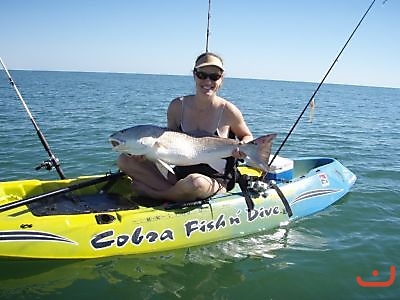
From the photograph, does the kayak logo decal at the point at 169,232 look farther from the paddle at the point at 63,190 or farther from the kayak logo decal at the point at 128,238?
the paddle at the point at 63,190

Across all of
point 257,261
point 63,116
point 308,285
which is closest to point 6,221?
point 257,261

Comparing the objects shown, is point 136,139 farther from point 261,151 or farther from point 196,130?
point 261,151

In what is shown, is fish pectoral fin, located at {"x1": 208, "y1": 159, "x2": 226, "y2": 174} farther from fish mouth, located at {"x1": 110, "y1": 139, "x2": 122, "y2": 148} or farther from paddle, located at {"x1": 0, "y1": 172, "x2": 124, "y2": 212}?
paddle, located at {"x1": 0, "y1": 172, "x2": 124, "y2": 212}

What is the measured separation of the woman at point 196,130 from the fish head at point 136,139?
0.81 metres

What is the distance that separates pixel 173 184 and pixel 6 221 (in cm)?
208

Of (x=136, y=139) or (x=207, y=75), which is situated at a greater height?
(x=207, y=75)

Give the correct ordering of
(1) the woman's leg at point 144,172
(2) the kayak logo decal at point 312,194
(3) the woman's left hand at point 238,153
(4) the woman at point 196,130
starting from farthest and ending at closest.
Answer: (2) the kayak logo decal at point 312,194 → (1) the woman's leg at point 144,172 → (4) the woman at point 196,130 → (3) the woman's left hand at point 238,153

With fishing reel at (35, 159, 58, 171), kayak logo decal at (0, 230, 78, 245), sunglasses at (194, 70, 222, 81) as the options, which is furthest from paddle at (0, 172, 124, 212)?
sunglasses at (194, 70, 222, 81)

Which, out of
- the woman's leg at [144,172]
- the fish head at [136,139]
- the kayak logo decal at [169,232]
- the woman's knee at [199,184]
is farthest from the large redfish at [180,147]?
the kayak logo decal at [169,232]

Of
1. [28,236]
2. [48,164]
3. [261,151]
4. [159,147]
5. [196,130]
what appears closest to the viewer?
[28,236]

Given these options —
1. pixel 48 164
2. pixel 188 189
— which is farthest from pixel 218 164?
pixel 48 164

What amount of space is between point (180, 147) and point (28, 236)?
1932 millimetres

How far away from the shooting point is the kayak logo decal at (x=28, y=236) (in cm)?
475

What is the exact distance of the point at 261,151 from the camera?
17.9 ft
